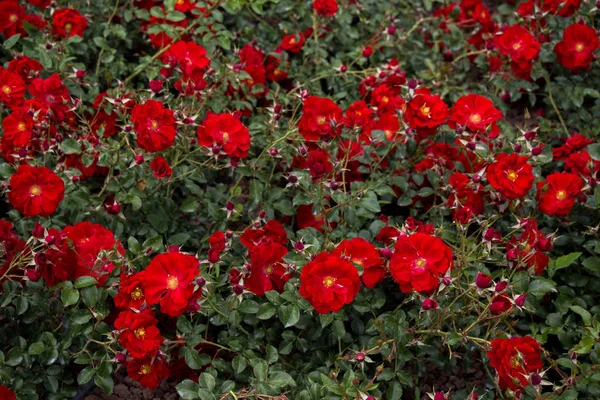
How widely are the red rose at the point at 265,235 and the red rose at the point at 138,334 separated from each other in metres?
0.47

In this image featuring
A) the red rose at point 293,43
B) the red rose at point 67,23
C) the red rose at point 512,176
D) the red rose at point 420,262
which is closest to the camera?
the red rose at point 420,262

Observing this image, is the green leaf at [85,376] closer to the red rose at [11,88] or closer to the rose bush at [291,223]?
the rose bush at [291,223]

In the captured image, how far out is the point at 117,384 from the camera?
8.45ft

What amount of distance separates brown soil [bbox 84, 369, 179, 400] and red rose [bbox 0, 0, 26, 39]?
5.25 feet

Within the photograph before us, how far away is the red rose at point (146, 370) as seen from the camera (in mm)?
2258

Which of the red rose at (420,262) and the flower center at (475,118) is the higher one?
the flower center at (475,118)

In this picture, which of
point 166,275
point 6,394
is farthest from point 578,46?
point 6,394

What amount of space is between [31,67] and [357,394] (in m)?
1.83

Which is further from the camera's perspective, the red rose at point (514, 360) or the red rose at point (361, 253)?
the red rose at point (361, 253)

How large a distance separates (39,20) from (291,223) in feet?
4.64

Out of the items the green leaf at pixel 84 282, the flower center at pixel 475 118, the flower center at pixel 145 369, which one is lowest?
the flower center at pixel 145 369

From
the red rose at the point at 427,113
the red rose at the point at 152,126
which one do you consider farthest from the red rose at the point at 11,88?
the red rose at the point at 427,113

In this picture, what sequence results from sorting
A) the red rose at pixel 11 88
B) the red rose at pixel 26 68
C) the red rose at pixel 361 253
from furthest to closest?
the red rose at pixel 26 68, the red rose at pixel 11 88, the red rose at pixel 361 253

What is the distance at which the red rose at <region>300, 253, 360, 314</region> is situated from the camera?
7.09ft
